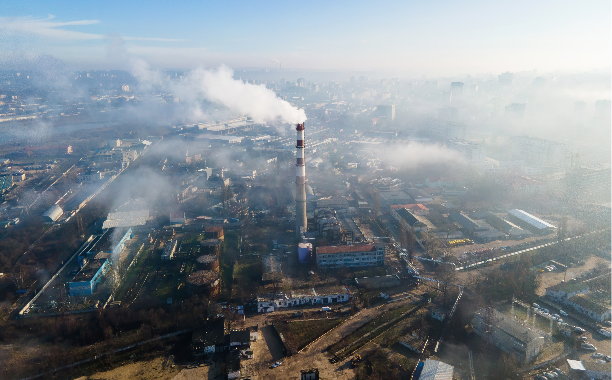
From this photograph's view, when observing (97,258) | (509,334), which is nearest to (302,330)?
(509,334)

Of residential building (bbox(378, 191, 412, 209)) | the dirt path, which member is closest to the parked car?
the dirt path

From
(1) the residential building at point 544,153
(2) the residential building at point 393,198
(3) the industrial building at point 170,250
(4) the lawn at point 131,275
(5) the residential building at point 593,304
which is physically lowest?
(4) the lawn at point 131,275

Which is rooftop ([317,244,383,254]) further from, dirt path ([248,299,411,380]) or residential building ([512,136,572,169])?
residential building ([512,136,572,169])

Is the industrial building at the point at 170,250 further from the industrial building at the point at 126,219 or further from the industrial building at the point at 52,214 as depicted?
the industrial building at the point at 52,214

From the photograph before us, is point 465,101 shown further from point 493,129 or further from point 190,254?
point 190,254

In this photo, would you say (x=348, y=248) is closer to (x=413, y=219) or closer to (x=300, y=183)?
(x=300, y=183)

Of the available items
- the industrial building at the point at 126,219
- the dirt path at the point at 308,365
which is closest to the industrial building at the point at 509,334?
the dirt path at the point at 308,365
